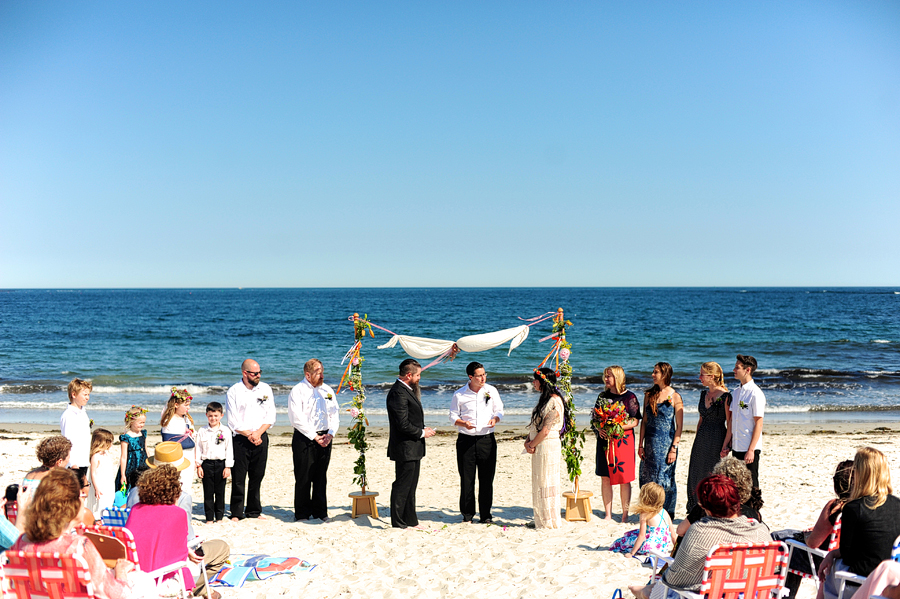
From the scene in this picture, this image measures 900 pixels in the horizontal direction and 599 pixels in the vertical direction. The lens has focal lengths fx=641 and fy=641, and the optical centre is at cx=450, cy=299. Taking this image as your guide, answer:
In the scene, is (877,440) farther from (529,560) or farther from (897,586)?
(897,586)

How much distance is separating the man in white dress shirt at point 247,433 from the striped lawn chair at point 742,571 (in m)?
5.22

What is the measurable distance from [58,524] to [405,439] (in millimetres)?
3989

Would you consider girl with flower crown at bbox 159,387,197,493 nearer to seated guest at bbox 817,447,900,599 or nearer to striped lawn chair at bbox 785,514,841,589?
striped lawn chair at bbox 785,514,841,589

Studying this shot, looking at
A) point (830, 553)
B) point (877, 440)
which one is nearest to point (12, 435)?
point (830, 553)

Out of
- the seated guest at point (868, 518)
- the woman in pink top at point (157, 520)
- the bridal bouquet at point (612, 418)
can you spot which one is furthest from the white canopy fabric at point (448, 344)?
the seated guest at point (868, 518)

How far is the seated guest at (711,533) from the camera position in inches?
147

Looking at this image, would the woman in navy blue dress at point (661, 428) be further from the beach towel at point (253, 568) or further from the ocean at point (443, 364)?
the ocean at point (443, 364)

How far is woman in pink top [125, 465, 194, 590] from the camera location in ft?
13.3

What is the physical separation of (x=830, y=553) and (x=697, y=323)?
48.4m

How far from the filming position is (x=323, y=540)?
6586 mm

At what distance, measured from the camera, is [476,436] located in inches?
285

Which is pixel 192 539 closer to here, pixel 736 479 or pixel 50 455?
pixel 50 455

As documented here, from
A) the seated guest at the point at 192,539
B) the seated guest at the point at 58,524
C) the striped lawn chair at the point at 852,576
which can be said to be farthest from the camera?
the seated guest at the point at 192,539

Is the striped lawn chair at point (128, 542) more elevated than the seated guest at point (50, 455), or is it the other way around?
the seated guest at point (50, 455)
